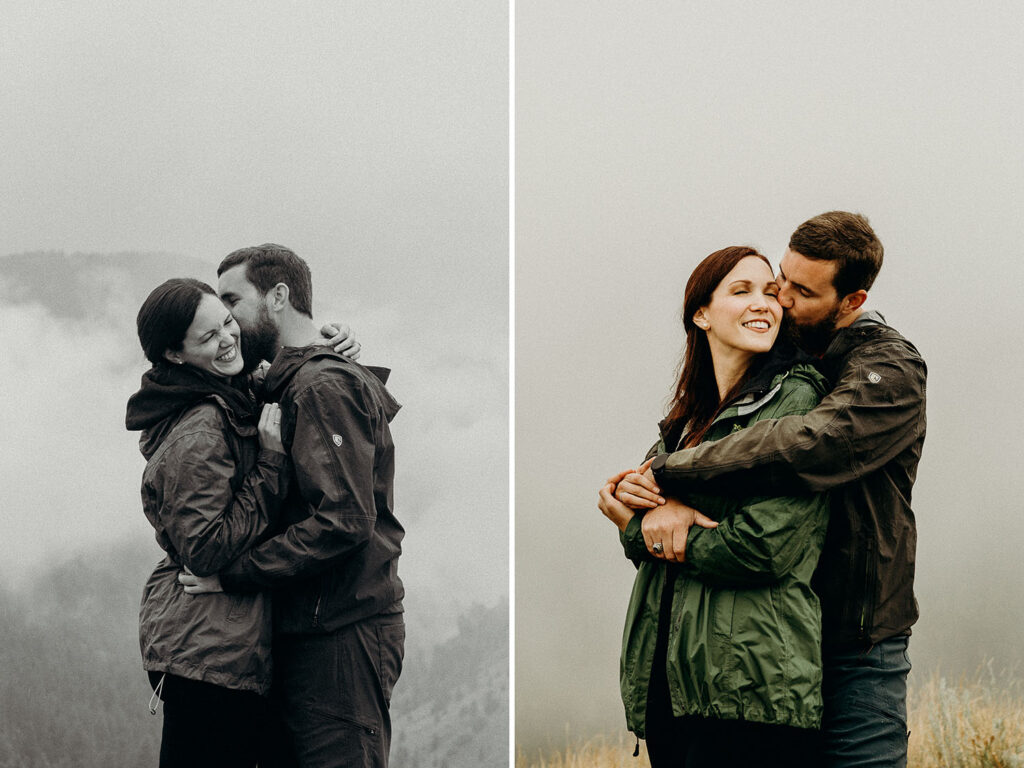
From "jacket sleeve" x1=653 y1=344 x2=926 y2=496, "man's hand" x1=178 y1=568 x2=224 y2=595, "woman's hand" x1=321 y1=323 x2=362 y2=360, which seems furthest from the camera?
"woman's hand" x1=321 y1=323 x2=362 y2=360

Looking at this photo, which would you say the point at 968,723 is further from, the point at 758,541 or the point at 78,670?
the point at 78,670

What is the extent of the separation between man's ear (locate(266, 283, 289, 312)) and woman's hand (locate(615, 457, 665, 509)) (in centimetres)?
152

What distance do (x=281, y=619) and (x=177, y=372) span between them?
909mm

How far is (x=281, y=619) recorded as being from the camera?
3.48 meters

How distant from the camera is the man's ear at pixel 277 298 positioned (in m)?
3.76

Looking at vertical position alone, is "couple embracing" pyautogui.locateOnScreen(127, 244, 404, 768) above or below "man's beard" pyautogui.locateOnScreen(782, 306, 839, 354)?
below

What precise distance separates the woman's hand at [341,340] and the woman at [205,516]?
0.36 m

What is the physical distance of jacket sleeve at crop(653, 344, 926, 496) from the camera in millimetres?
2592

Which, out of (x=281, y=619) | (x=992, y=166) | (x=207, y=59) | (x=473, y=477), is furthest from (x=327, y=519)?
(x=992, y=166)

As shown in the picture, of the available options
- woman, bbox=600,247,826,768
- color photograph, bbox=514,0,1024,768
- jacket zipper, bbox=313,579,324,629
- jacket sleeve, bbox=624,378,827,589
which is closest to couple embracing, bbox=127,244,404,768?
jacket zipper, bbox=313,579,324,629

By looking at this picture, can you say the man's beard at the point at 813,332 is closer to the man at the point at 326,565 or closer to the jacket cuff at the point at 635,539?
the jacket cuff at the point at 635,539

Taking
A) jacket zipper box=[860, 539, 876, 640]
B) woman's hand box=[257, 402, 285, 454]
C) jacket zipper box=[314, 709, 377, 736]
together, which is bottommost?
jacket zipper box=[314, 709, 377, 736]

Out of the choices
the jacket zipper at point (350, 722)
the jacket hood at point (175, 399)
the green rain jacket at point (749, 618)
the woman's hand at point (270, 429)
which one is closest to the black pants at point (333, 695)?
the jacket zipper at point (350, 722)

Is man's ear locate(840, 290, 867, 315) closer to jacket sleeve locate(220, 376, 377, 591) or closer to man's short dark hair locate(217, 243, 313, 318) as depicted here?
jacket sleeve locate(220, 376, 377, 591)
